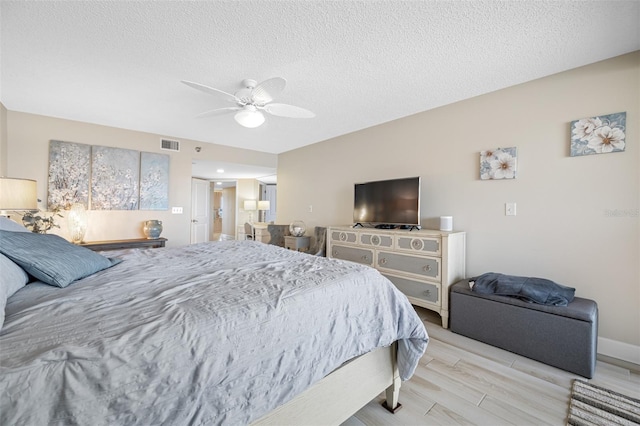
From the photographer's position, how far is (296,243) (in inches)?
182

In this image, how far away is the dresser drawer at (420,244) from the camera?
275cm

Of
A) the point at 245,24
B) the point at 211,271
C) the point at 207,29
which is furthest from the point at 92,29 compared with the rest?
the point at 211,271

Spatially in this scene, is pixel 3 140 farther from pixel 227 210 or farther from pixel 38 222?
pixel 227 210

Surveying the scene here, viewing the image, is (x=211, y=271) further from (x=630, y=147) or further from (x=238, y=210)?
(x=238, y=210)

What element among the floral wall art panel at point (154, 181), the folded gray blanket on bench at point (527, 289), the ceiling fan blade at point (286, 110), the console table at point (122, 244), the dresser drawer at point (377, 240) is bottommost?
the folded gray blanket on bench at point (527, 289)

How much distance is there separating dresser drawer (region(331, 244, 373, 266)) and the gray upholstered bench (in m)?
1.04

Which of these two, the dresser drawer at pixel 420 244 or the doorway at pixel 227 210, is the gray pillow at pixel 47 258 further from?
the doorway at pixel 227 210

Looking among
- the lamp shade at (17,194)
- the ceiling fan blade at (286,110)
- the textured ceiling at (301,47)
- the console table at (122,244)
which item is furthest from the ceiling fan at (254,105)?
the console table at (122,244)

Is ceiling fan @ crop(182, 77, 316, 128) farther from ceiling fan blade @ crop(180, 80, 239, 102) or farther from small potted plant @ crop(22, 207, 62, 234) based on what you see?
small potted plant @ crop(22, 207, 62, 234)

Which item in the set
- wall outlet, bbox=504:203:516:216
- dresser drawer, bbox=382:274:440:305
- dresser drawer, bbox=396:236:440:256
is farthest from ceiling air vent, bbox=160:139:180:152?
wall outlet, bbox=504:203:516:216

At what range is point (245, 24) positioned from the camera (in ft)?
5.77

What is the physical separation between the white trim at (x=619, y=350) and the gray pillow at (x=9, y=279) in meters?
3.77

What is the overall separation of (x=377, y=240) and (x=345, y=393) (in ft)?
6.90

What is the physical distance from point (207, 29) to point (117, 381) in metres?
2.06
